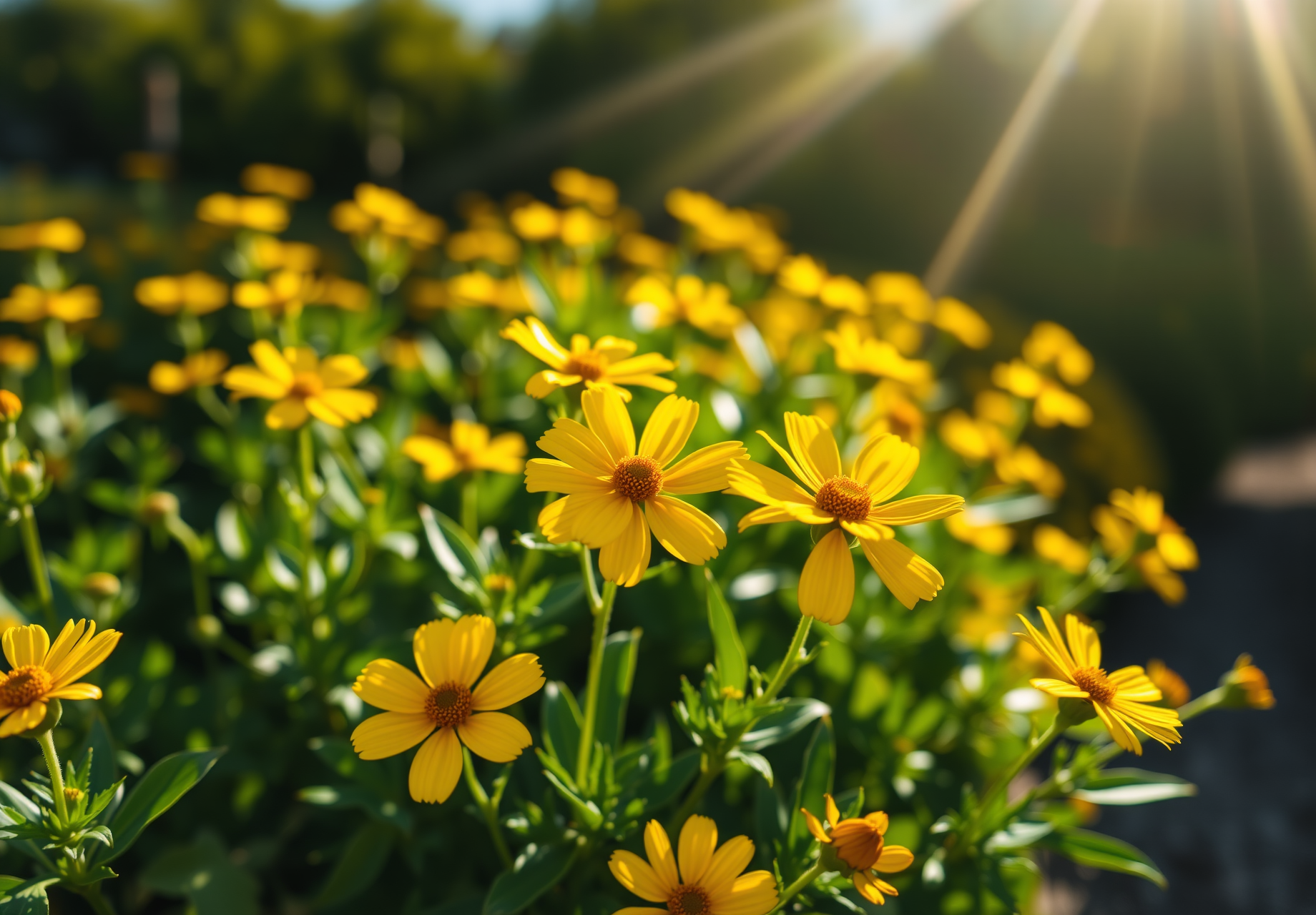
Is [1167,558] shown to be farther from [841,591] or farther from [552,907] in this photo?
[552,907]

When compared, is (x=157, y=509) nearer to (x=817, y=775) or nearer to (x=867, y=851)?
(x=817, y=775)

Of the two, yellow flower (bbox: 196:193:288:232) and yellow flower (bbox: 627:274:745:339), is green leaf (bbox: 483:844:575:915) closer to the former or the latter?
yellow flower (bbox: 627:274:745:339)

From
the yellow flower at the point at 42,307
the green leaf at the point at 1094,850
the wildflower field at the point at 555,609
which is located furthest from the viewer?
the yellow flower at the point at 42,307

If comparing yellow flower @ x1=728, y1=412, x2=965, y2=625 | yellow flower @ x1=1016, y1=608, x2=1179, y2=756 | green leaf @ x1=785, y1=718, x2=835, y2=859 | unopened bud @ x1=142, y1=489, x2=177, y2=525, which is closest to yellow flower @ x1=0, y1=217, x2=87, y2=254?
unopened bud @ x1=142, y1=489, x2=177, y2=525

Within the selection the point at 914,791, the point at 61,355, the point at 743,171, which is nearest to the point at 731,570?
the point at 914,791

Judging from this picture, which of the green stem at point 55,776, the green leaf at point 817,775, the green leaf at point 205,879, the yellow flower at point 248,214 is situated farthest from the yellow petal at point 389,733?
the yellow flower at point 248,214

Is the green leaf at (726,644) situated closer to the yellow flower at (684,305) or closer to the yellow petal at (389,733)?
the yellow petal at (389,733)

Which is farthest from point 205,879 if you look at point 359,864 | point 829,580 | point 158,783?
point 829,580
